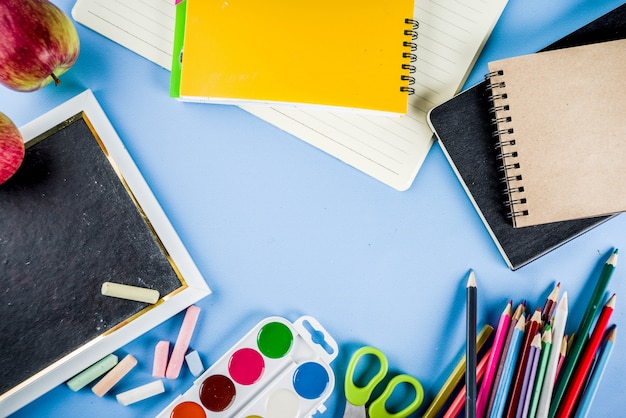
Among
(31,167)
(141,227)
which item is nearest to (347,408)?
(141,227)

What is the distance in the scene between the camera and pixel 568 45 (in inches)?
27.7

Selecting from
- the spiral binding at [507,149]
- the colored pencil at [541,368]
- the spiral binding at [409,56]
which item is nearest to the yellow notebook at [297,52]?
the spiral binding at [409,56]

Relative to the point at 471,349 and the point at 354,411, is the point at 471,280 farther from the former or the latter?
the point at 354,411

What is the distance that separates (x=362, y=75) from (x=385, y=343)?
0.34m

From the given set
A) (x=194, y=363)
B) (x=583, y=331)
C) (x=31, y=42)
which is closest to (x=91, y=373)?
(x=194, y=363)

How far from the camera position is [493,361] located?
70 cm

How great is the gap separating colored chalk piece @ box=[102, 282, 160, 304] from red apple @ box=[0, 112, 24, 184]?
174 millimetres

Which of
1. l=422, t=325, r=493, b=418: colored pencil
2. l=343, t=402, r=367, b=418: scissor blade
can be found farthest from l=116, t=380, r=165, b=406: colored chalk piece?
→ l=422, t=325, r=493, b=418: colored pencil

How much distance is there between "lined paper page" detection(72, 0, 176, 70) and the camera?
2.43 ft

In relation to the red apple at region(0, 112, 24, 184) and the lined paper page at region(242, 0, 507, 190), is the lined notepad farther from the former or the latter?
the red apple at region(0, 112, 24, 184)

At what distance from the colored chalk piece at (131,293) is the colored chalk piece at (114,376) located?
81 mm

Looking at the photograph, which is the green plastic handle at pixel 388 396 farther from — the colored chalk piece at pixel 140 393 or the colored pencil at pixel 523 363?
the colored chalk piece at pixel 140 393

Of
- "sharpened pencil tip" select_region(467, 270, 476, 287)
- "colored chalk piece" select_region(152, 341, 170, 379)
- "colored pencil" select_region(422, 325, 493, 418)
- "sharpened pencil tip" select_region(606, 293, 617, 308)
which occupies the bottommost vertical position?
"colored chalk piece" select_region(152, 341, 170, 379)

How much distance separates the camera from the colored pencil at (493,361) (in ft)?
2.28
